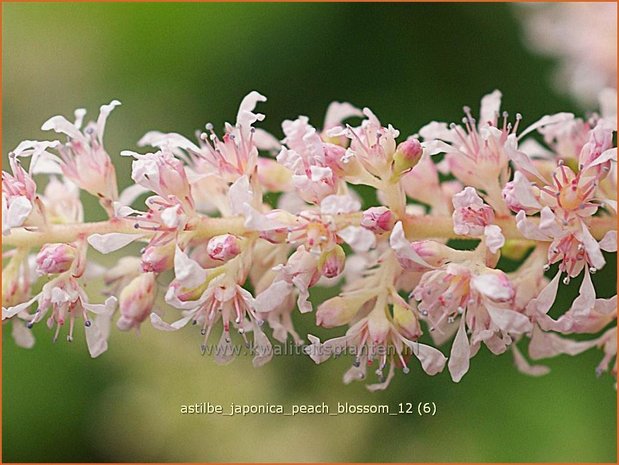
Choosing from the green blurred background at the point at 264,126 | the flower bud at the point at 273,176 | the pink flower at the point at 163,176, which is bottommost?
the green blurred background at the point at 264,126

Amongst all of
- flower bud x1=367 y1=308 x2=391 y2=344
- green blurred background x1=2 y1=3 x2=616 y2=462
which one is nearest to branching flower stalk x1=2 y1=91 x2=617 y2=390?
flower bud x1=367 y1=308 x2=391 y2=344

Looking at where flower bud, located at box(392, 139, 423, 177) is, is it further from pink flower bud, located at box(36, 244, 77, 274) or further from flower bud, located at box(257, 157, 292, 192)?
pink flower bud, located at box(36, 244, 77, 274)

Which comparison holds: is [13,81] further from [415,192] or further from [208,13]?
[415,192]

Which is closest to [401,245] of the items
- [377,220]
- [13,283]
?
[377,220]

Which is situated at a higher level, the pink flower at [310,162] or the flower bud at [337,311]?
the pink flower at [310,162]

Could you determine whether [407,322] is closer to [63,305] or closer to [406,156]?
[406,156]

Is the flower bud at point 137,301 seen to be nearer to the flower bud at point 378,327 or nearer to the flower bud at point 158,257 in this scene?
the flower bud at point 158,257

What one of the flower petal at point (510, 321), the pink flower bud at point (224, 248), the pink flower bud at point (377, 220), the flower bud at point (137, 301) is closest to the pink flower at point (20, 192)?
the flower bud at point (137, 301)
